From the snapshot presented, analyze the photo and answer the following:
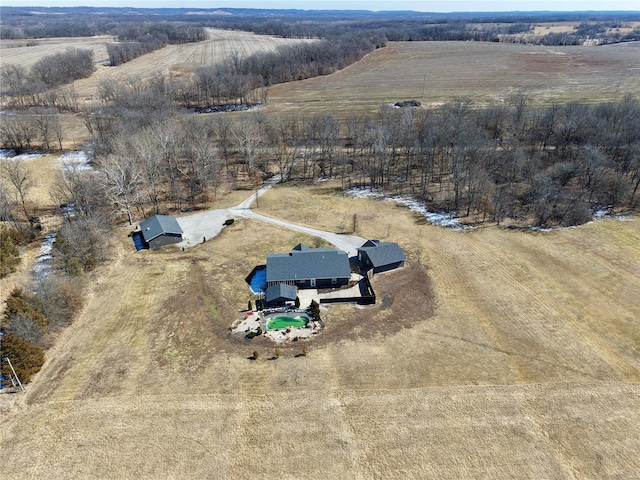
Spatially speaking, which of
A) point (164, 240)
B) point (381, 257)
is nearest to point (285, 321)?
point (381, 257)

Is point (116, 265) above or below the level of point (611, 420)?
above

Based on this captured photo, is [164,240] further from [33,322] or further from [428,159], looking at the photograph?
[428,159]

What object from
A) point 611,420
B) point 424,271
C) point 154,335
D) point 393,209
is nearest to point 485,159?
point 393,209

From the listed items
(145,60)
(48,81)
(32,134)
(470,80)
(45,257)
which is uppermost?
(145,60)

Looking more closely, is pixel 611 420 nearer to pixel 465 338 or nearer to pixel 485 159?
pixel 465 338

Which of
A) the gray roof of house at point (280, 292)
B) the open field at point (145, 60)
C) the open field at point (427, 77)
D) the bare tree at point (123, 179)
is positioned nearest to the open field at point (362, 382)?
the gray roof of house at point (280, 292)

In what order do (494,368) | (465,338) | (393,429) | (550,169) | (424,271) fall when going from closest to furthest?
1. (393,429)
2. (494,368)
3. (465,338)
4. (424,271)
5. (550,169)
